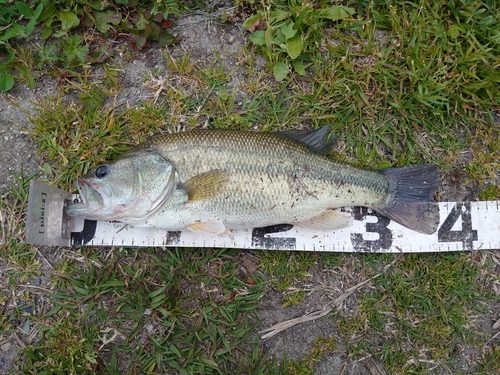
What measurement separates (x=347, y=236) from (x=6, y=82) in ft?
13.0

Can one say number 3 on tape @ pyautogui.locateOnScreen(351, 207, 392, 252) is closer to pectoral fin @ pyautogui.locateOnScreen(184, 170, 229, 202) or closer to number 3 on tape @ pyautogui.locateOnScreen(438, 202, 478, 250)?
number 3 on tape @ pyautogui.locateOnScreen(438, 202, 478, 250)

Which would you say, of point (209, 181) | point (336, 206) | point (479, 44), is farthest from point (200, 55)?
point (479, 44)

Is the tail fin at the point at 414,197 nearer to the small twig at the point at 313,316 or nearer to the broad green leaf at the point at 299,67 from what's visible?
the small twig at the point at 313,316

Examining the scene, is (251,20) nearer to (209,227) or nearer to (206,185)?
(206,185)

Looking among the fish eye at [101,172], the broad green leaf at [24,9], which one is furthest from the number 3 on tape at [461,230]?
the broad green leaf at [24,9]

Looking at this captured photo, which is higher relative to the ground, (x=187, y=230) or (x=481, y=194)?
(x=481, y=194)

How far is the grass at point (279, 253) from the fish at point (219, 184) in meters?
0.52

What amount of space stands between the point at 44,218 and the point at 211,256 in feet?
5.38

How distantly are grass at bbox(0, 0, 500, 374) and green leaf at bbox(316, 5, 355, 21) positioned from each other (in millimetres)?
135

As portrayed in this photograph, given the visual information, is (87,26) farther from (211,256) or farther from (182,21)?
(211,256)

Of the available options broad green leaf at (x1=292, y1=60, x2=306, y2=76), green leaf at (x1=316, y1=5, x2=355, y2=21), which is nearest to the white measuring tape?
broad green leaf at (x1=292, y1=60, x2=306, y2=76)

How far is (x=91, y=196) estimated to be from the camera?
12.2 ft

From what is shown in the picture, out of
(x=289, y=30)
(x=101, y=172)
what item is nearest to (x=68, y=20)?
(x=101, y=172)

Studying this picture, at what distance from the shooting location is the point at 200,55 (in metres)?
4.57
